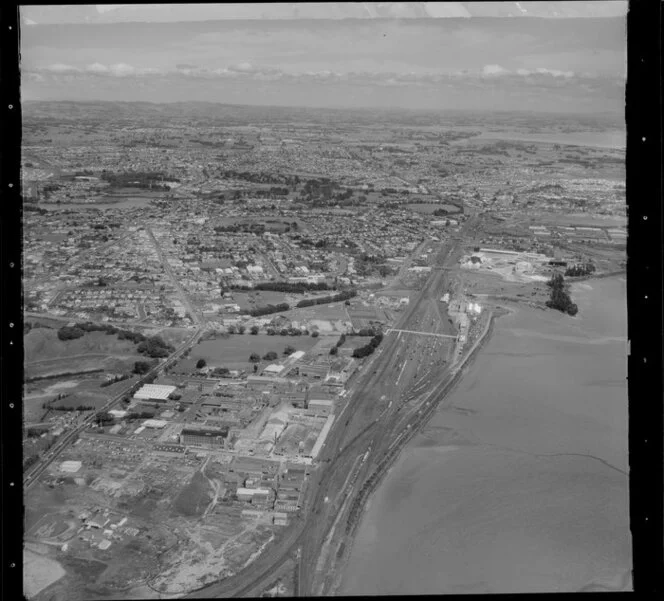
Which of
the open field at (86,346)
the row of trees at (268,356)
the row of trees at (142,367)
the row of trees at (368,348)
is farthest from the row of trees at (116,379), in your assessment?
the row of trees at (368,348)

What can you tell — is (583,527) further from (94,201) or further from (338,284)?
(94,201)

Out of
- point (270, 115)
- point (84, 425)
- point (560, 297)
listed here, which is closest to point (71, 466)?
point (84, 425)

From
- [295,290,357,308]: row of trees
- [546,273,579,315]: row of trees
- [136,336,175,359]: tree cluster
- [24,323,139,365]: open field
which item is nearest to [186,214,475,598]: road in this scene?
[295,290,357,308]: row of trees

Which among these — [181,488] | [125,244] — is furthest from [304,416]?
[125,244]

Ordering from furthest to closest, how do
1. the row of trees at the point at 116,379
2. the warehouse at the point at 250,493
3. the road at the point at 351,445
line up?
the row of trees at the point at 116,379 → the warehouse at the point at 250,493 → the road at the point at 351,445

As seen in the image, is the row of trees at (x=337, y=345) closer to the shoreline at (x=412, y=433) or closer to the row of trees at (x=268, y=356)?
the row of trees at (x=268, y=356)
